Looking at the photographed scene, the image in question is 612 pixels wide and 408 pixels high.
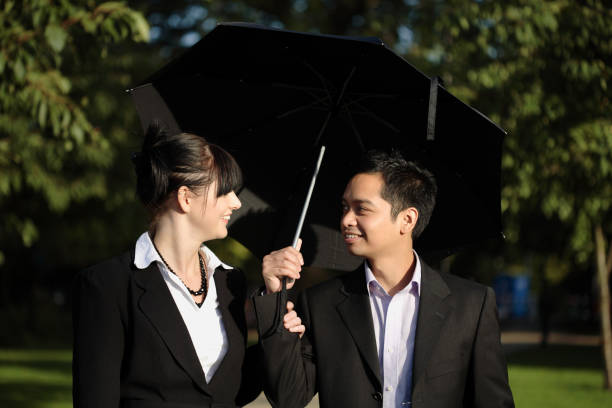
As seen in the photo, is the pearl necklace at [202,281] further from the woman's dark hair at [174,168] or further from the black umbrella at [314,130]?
the black umbrella at [314,130]

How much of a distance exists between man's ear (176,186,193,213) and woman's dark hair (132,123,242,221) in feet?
0.06

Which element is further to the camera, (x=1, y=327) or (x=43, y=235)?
(x=1, y=327)

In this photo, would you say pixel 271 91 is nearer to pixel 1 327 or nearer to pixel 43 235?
pixel 43 235

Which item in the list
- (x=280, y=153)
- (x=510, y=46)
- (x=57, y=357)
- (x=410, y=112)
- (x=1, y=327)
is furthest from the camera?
(x=1, y=327)

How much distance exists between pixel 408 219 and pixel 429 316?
17.1 inches

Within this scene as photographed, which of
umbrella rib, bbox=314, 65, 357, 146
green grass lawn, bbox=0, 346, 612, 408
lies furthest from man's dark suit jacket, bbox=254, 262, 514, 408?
green grass lawn, bbox=0, 346, 612, 408

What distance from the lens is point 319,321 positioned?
334 cm

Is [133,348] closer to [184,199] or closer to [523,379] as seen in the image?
[184,199]

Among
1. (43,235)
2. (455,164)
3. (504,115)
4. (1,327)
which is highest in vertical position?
(504,115)

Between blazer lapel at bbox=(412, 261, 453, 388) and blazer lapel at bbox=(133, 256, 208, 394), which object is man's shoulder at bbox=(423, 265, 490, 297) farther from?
blazer lapel at bbox=(133, 256, 208, 394)

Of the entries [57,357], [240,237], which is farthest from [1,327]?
[240,237]

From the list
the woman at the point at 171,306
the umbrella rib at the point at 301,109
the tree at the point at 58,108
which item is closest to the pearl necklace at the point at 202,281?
the woman at the point at 171,306

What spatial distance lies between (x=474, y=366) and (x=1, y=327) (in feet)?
79.1

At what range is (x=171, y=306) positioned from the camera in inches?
120
